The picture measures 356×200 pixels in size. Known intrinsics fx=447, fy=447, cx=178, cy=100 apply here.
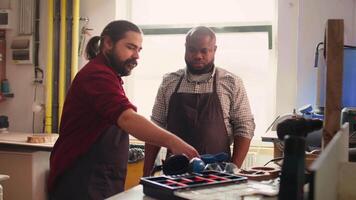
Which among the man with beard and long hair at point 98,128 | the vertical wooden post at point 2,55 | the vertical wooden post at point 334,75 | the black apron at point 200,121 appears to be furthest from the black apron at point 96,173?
the vertical wooden post at point 2,55

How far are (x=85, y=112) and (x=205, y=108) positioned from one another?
705mm

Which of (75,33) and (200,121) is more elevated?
(75,33)

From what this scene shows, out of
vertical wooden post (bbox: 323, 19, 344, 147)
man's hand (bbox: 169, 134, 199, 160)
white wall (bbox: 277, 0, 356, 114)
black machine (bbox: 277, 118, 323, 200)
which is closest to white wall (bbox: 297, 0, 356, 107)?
white wall (bbox: 277, 0, 356, 114)

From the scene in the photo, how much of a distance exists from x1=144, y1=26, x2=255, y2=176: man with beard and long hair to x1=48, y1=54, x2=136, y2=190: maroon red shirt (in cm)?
54

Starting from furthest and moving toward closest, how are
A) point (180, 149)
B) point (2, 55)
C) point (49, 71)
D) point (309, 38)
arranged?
1. point (2, 55)
2. point (49, 71)
3. point (309, 38)
4. point (180, 149)

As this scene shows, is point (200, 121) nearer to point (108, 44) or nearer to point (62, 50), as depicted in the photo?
point (108, 44)

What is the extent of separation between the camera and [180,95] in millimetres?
2207

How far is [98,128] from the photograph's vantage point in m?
1.62

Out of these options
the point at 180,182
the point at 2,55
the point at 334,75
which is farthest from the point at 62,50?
the point at 334,75

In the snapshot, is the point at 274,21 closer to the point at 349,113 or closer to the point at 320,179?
the point at 349,113

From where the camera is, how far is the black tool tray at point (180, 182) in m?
1.07

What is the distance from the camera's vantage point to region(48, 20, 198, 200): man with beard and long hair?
5.01ft

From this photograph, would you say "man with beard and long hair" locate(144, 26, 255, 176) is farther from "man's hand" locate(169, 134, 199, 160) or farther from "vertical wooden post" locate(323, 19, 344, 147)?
"vertical wooden post" locate(323, 19, 344, 147)

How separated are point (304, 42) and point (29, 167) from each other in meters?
2.21
